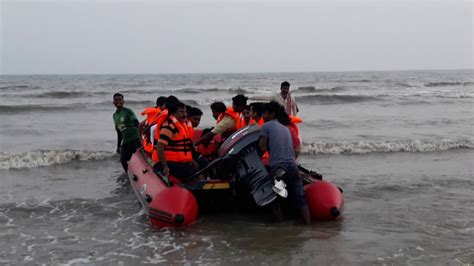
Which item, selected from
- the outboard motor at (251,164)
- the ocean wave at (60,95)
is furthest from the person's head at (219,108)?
the ocean wave at (60,95)

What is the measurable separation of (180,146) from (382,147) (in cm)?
724

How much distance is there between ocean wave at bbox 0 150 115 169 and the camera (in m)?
10.1

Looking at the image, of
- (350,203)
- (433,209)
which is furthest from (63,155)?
(433,209)

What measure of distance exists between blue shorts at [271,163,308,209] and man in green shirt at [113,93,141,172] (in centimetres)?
334

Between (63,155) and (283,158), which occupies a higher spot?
(283,158)

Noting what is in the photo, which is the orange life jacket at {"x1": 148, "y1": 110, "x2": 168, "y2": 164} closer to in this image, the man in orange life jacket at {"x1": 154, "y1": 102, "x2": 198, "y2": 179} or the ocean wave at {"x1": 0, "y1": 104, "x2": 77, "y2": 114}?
the man in orange life jacket at {"x1": 154, "y1": 102, "x2": 198, "y2": 179}

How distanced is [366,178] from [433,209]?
7.01 feet

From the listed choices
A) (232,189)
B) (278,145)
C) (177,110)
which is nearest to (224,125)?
(177,110)

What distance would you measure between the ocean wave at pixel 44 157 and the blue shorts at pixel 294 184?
6.43 m

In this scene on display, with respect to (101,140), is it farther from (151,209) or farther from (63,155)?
(151,209)

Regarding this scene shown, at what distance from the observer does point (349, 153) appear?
38.0ft

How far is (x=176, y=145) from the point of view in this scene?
5.96m

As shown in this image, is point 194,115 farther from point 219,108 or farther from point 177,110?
point 177,110

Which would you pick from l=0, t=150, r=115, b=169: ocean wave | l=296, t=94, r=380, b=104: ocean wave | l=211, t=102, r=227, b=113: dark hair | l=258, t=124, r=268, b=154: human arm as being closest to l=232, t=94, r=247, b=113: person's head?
l=211, t=102, r=227, b=113: dark hair
